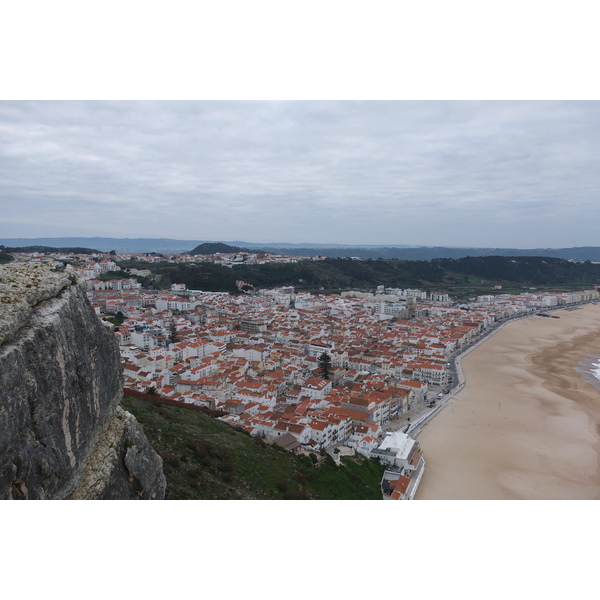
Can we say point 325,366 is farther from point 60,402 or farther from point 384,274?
point 384,274

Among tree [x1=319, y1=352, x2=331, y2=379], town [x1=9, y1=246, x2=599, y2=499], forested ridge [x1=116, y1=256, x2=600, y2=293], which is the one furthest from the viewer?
forested ridge [x1=116, y1=256, x2=600, y2=293]

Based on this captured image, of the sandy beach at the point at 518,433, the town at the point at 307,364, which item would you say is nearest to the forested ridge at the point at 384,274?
the town at the point at 307,364

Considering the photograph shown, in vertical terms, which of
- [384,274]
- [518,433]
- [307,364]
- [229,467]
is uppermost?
[384,274]

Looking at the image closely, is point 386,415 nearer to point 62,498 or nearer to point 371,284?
point 62,498

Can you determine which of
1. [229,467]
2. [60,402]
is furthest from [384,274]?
[60,402]

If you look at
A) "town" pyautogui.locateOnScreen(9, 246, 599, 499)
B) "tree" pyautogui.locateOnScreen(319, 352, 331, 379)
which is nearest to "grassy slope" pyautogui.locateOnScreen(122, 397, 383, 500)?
"town" pyautogui.locateOnScreen(9, 246, 599, 499)

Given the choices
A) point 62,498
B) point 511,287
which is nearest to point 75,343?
point 62,498

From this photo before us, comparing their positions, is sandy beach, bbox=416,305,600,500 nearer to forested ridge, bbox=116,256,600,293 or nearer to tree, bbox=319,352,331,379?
tree, bbox=319,352,331,379
